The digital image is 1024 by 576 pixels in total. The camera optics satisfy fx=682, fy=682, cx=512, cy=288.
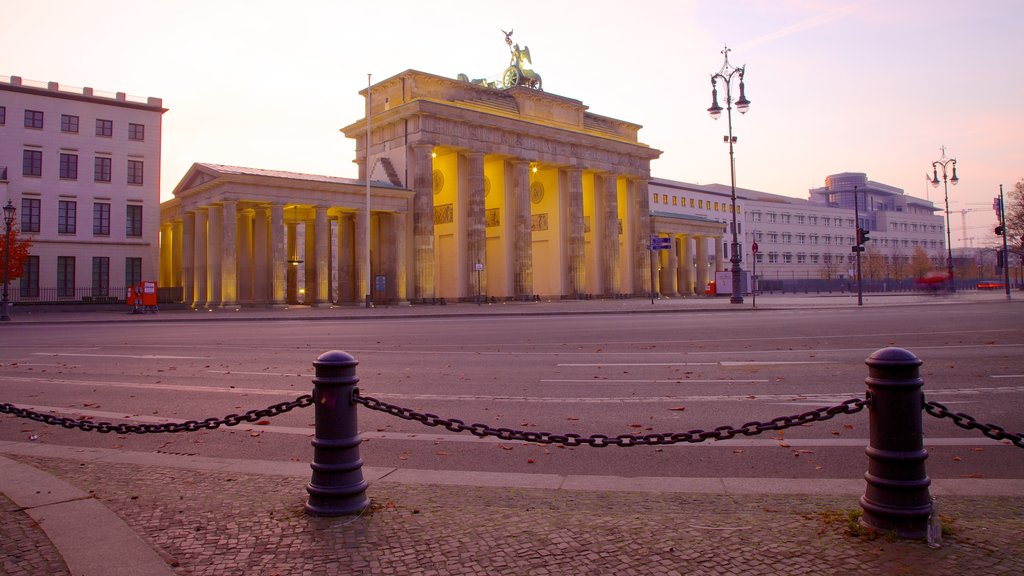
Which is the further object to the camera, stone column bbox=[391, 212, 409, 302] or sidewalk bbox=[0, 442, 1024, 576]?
stone column bbox=[391, 212, 409, 302]

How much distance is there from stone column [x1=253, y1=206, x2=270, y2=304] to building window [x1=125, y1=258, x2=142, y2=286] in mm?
11172

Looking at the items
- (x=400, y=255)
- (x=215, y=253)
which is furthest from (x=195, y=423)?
(x=400, y=255)

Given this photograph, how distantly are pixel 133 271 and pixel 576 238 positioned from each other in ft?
121

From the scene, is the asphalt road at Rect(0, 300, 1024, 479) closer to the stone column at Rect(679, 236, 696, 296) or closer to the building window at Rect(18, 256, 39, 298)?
the building window at Rect(18, 256, 39, 298)

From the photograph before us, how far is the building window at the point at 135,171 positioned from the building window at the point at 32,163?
5733mm

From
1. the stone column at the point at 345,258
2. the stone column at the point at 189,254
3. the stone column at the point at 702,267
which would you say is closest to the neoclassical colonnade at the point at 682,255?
the stone column at the point at 702,267

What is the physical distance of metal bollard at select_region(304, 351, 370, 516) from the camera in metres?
4.19

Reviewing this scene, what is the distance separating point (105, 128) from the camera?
52.3 metres

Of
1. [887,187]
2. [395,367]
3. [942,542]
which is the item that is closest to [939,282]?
[395,367]

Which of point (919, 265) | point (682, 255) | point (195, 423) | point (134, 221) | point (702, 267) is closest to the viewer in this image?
point (195, 423)

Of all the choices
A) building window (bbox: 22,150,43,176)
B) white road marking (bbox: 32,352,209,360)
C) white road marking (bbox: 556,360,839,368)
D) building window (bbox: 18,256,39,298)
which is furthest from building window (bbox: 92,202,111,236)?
white road marking (bbox: 556,360,839,368)

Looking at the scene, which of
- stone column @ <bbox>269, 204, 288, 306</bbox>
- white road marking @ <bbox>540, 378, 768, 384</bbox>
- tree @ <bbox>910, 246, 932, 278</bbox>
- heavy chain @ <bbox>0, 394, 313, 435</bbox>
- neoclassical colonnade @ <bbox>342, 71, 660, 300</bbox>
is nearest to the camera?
heavy chain @ <bbox>0, 394, 313, 435</bbox>

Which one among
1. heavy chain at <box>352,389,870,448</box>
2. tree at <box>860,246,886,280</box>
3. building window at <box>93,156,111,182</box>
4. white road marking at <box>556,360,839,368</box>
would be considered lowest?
white road marking at <box>556,360,839,368</box>

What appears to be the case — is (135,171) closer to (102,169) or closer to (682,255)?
(102,169)
